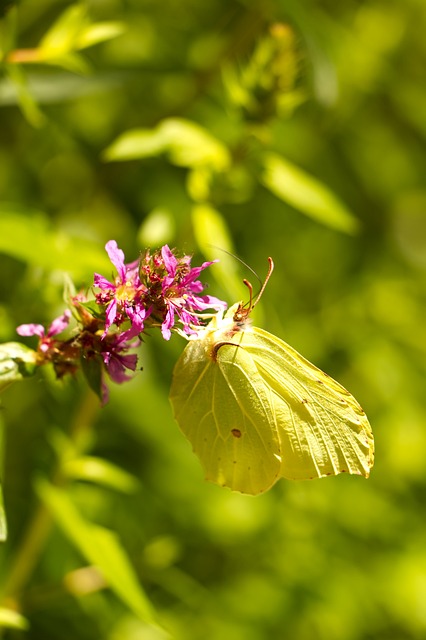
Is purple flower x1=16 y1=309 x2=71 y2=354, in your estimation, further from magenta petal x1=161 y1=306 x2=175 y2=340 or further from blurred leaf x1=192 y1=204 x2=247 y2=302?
blurred leaf x1=192 y1=204 x2=247 y2=302

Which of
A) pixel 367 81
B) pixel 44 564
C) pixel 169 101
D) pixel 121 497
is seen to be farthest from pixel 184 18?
pixel 44 564

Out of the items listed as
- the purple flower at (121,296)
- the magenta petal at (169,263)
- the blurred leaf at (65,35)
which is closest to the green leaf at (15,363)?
the purple flower at (121,296)

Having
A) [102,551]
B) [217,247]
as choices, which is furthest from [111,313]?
[102,551]

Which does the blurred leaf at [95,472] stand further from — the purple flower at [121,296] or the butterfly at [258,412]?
the purple flower at [121,296]

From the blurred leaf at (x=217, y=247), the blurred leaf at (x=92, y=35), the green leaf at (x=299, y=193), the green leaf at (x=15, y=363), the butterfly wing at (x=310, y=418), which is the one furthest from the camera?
the green leaf at (x=299, y=193)

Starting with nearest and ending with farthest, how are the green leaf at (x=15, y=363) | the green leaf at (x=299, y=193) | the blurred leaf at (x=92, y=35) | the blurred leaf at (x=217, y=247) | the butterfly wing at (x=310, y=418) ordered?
the green leaf at (x=15, y=363) → the butterfly wing at (x=310, y=418) → the blurred leaf at (x=217, y=247) → the blurred leaf at (x=92, y=35) → the green leaf at (x=299, y=193)

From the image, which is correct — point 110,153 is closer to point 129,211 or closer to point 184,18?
point 129,211
